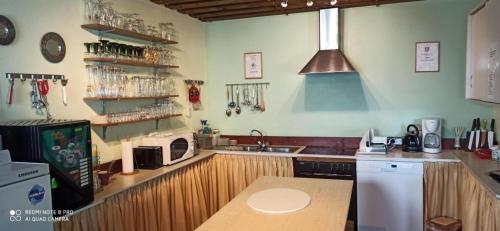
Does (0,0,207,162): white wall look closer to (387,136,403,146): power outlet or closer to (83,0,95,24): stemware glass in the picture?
(83,0,95,24): stemware glass

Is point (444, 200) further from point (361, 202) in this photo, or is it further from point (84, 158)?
point (84, 158)

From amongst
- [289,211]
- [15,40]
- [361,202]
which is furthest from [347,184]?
[15,40]

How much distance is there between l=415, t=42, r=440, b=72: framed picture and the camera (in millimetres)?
3478

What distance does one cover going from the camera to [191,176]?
3.27 metres

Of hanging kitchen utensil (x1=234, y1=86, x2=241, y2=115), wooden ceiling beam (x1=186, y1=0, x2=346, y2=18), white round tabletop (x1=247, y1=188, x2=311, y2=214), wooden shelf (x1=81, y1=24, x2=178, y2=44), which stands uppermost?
wooden ceiling beam (x1=186, y1=0, x2=346, y2=18)

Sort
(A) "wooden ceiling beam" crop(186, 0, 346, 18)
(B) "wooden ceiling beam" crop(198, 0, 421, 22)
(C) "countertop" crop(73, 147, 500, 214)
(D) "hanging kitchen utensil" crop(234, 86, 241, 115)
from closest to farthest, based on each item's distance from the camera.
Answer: (C) "countertop" crop(73, 147, 500, 214)
(B) "wooden ceiling beam" crop(198, 0, 421, 22)
(A) "wooden ceiling beam" crop(186, 0, 346, 18)
(D) "hanging kitchen utensil" crop(234, 86, 241, 115)

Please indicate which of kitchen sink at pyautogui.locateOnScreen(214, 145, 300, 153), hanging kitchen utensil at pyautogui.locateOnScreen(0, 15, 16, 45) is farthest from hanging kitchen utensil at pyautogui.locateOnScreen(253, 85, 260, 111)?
hanging kitchen utensil at pyautogui.locateOnScreen(0, 15, 16, 45)

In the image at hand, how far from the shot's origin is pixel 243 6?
143 inches

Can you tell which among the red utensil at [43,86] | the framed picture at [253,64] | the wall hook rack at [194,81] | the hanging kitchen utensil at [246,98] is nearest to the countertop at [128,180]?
the red utensil at [43,86]

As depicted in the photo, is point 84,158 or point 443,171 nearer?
point 84,158

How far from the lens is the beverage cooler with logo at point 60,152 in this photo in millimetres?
1772

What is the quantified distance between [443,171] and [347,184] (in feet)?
4.14

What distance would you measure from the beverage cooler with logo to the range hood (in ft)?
7.37

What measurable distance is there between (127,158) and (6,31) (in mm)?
1209
